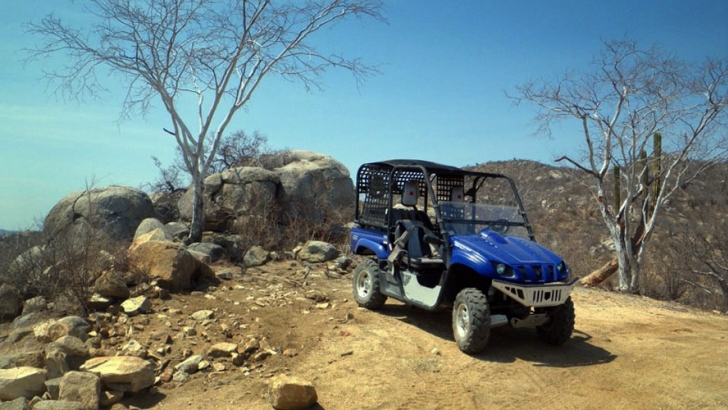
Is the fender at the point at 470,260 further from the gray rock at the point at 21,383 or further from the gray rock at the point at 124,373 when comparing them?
the gray rock at the point at 21,383

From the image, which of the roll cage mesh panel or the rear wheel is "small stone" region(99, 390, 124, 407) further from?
the roll cage mesh panel

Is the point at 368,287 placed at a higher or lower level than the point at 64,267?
lower

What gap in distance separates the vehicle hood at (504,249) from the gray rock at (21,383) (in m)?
4.45

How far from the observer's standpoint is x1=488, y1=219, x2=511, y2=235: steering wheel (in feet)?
22.2

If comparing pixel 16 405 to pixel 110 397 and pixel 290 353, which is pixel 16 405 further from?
pixel 290 353

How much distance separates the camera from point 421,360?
5.73 meters

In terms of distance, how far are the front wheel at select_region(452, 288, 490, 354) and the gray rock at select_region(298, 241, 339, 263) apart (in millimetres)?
5265

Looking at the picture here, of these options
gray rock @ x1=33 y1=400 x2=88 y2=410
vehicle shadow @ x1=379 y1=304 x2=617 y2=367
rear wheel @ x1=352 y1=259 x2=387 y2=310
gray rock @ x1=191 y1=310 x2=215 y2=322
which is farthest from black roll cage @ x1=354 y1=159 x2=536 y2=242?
gray rock @ x1=33 y1=400 x2=88 y2=410

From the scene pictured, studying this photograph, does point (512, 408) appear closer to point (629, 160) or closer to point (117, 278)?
point (117, 278)

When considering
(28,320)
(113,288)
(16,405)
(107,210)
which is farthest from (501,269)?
(107,210)

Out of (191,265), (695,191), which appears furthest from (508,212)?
(695,191)

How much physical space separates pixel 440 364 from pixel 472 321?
56 centimetres

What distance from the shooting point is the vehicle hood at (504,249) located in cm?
580

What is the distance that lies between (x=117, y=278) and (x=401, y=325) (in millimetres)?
3903
